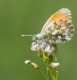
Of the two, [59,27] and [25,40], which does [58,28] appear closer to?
[59,27]

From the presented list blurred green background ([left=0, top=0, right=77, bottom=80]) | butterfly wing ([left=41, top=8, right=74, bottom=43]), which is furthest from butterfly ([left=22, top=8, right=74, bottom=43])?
blurred green background ([left=0, top=0, right=77, bottom=80])

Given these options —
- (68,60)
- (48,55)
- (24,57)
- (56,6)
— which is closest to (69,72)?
(68,60)

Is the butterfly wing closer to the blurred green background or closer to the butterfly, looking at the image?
the butterfly

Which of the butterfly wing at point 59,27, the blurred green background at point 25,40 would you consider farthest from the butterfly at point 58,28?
the blurred green background at point 25,40

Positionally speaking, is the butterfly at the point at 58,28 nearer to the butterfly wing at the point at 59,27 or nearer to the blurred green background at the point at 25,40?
the butterfly wing at the point at 59,27

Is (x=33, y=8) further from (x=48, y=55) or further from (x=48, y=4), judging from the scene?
(x=48, y=55)

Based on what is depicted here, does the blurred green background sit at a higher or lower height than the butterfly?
higher

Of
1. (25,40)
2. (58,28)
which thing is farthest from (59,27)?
(25,40)
